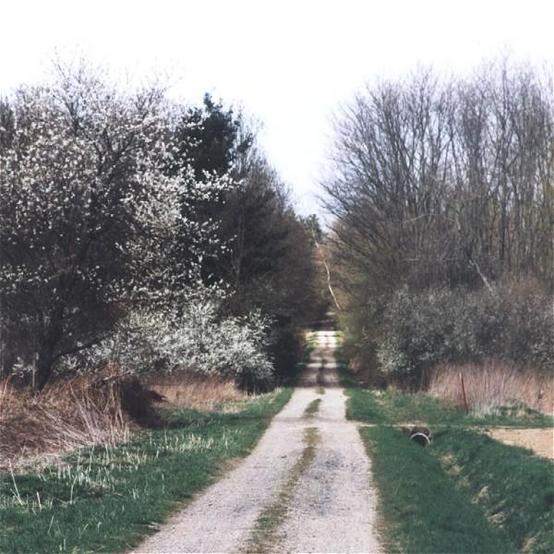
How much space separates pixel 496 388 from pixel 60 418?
14.9 m

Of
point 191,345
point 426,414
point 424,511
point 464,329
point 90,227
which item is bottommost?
point 426,414

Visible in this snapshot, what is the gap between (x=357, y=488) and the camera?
12.2 metres

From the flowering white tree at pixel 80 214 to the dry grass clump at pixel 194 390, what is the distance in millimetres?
4816

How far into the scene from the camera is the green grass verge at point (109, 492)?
27.3 ft

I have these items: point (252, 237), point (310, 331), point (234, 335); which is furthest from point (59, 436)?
point (310, 331)

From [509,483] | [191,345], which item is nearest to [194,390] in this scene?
[191,345]

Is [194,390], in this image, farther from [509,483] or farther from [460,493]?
[509,483]

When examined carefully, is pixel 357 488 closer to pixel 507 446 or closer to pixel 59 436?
pixel 507 446

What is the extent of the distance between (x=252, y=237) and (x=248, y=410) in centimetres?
1853

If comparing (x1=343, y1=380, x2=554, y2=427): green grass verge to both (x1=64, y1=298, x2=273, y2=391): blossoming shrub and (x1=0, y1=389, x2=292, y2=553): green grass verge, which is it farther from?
(x1=0, y1=389, x2=292, y2=553): green grass verge

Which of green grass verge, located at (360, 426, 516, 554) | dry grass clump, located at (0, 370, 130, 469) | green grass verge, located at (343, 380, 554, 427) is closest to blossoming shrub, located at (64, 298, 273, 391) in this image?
dry grass clump, located at (0, 370, 130, 469)

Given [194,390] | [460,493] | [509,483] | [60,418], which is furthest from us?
[194,390]

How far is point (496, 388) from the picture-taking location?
25.3 m

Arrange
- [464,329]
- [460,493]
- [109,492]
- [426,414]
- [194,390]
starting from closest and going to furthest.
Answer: [109,492]
[460,493]
[426,414]
[194,390]
[464,329]
